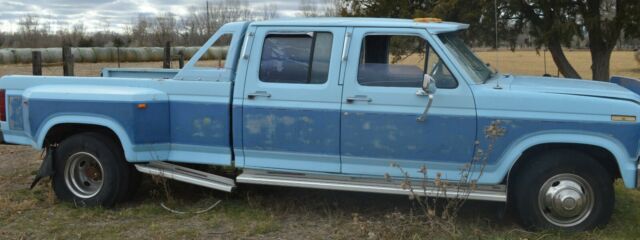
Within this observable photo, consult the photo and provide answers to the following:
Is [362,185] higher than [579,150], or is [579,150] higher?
[579,150]

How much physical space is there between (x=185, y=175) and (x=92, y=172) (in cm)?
95

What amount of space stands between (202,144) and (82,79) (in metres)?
1.30

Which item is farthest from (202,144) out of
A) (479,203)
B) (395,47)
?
(479,203)

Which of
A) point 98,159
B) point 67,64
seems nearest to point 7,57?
point 67,64

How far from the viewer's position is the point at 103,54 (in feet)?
137

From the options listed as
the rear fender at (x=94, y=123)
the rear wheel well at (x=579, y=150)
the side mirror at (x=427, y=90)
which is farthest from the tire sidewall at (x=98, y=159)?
the rear wheel well at (x=579, y=150)

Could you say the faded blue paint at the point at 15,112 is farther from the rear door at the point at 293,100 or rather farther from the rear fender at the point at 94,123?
the rear door at the point at 293,100

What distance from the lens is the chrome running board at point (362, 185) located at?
4.96 metres

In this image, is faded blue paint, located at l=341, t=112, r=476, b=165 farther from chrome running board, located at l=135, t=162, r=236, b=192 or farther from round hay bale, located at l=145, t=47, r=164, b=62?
round hay bale, located at l=145, t=47, r=164, b=62

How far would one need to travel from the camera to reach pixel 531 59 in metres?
13.4

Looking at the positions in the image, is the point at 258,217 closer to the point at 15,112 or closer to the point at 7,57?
the point at 15,112

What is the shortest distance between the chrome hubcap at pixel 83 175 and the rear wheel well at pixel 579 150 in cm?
370

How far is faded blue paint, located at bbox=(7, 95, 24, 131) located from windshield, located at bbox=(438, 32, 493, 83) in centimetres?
388

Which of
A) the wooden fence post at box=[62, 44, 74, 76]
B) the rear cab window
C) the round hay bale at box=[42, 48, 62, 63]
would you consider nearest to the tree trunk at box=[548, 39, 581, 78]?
the rear cab window
